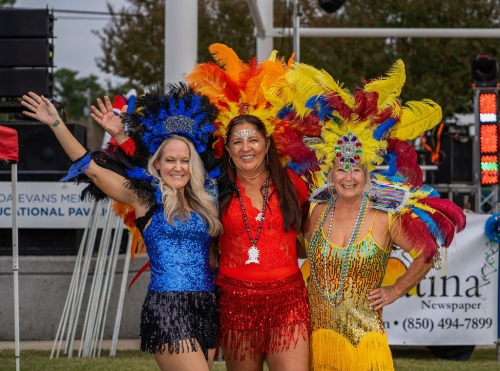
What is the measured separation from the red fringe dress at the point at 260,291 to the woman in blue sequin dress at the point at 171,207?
0.11 meters

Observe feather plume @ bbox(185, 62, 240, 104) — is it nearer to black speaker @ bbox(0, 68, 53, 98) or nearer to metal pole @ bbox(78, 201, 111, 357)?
metal pole @ bbox(78, 201, 111, 357)

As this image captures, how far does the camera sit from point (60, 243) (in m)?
8.88

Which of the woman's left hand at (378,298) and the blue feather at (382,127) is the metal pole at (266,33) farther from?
the woman's left hand at (378,298)

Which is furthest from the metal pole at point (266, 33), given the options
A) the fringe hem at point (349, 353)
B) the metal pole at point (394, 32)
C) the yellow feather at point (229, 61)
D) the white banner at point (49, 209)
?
the fringe hem at point (349, 353)

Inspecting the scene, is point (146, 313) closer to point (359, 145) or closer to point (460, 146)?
point (359, 145)

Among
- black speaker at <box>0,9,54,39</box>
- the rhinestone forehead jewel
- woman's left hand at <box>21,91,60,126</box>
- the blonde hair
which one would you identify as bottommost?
the blonde hair

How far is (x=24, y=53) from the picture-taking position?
8547 mm

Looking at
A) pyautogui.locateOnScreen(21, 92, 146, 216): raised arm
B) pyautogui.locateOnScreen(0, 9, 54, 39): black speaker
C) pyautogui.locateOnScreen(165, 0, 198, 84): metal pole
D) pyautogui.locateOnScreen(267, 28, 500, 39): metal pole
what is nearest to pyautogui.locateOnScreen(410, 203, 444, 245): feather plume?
pyautogui.locateOnScreen(21, 92, 146, 216): raised arm

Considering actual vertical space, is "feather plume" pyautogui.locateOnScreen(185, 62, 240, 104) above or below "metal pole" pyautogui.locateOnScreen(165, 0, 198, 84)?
below

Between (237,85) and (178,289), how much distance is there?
4.09 feet

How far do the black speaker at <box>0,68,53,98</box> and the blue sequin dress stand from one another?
4728 millimetres

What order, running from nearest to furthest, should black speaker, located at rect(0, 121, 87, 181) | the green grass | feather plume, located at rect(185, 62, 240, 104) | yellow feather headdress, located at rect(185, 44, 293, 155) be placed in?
yellow feather headdress, located at rect(185, 44, 293, 155), feather plume, located at rect(185, 62, 240, 104), the green grass, black speaker, located at rect(0, 121, 87, 181)

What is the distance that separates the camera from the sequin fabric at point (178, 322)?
4.09 meters

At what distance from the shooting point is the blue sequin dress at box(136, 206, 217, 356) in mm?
4109
